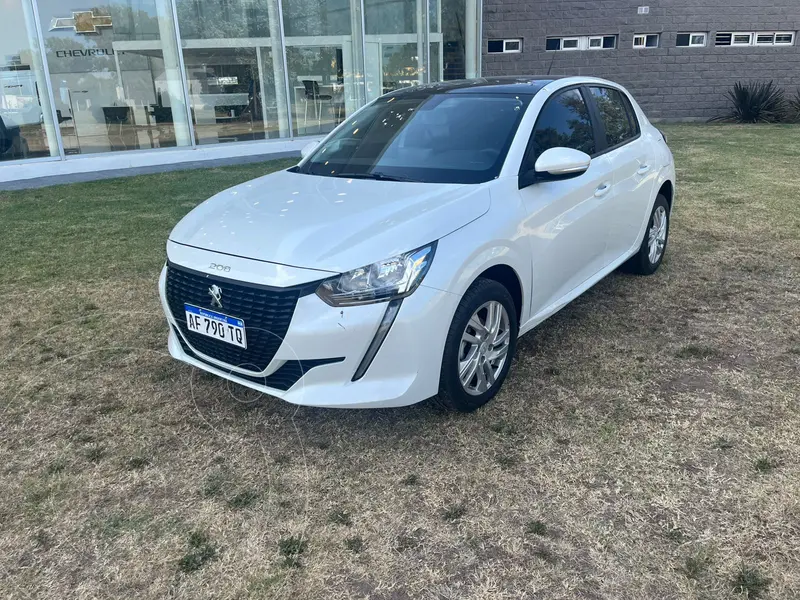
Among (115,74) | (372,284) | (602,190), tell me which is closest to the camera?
(372,284)

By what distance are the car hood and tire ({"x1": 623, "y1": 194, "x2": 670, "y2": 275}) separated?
7.56 feet

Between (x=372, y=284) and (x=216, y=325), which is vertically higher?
(x=372, y=284)

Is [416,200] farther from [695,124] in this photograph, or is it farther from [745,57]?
[745,57]

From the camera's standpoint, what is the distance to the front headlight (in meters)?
2.62

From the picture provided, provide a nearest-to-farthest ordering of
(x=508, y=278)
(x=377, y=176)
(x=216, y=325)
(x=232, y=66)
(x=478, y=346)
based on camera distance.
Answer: (x=216, y=325)
(x=478, y=346)
(x=508, y=278)
(x=377, y=176)
(x=232, y=66)

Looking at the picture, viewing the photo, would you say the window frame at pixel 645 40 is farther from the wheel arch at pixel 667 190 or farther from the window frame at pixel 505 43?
the wheel arch at pixel 667 190

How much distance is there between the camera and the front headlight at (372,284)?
2625 mm

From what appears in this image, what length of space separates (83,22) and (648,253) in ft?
34.3

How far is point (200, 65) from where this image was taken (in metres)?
12.0

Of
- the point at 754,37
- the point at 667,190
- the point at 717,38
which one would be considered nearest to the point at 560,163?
the point at 667,190

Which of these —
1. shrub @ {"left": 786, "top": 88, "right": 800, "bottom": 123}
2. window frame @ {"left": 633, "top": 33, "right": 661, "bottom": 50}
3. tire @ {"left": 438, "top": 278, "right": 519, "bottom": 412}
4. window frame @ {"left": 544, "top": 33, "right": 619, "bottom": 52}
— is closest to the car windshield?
tire @ {"left": 438, "top": 278, "right": 519, "bottom": 412}

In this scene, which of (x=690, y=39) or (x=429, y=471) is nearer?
(x=429, y=471)

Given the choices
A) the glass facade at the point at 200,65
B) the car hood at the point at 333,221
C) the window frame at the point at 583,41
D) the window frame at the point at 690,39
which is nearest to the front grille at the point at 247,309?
the car hood at the point at 333,221

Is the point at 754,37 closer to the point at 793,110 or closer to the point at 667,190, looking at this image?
the point at 793,110
